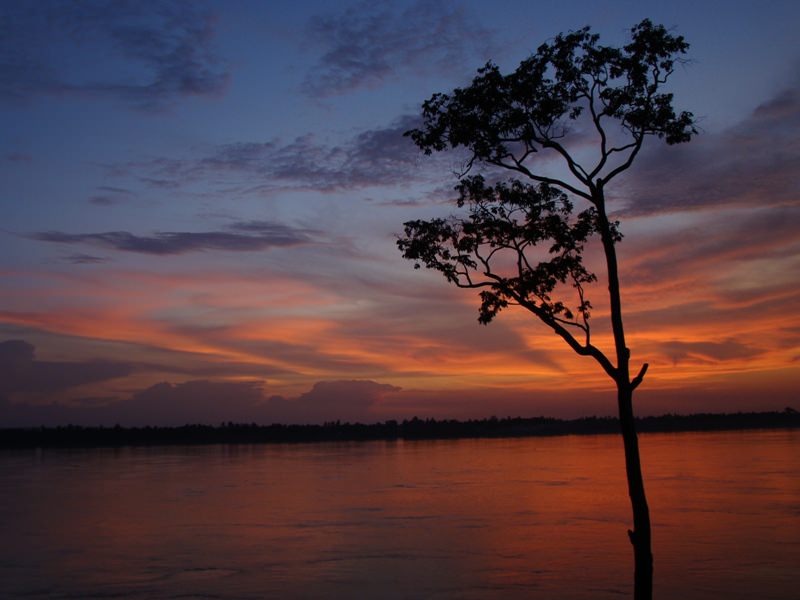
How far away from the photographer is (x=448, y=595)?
2019cm

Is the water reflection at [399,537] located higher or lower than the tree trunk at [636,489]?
lower

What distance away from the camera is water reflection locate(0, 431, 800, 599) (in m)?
21.6

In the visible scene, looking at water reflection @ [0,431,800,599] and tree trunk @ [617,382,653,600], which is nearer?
tree trunk @ [617,382,653,600]

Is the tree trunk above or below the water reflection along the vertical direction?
above

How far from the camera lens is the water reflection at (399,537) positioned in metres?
21.6

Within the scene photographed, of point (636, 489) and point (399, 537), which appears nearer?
point (636, 489)

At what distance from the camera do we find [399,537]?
30.2 metres

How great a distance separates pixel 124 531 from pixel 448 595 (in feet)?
58.0

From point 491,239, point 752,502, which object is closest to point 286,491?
point 752,502

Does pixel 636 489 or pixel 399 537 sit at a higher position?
pixel 636 489

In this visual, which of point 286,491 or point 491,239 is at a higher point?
point 491,239

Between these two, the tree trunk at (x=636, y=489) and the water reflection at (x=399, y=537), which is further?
the water reflection at (x=399, y=537)

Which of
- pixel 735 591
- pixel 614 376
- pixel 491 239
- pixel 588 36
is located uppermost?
pixel 588 36

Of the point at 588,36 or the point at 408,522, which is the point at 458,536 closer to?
the point at 408,522
